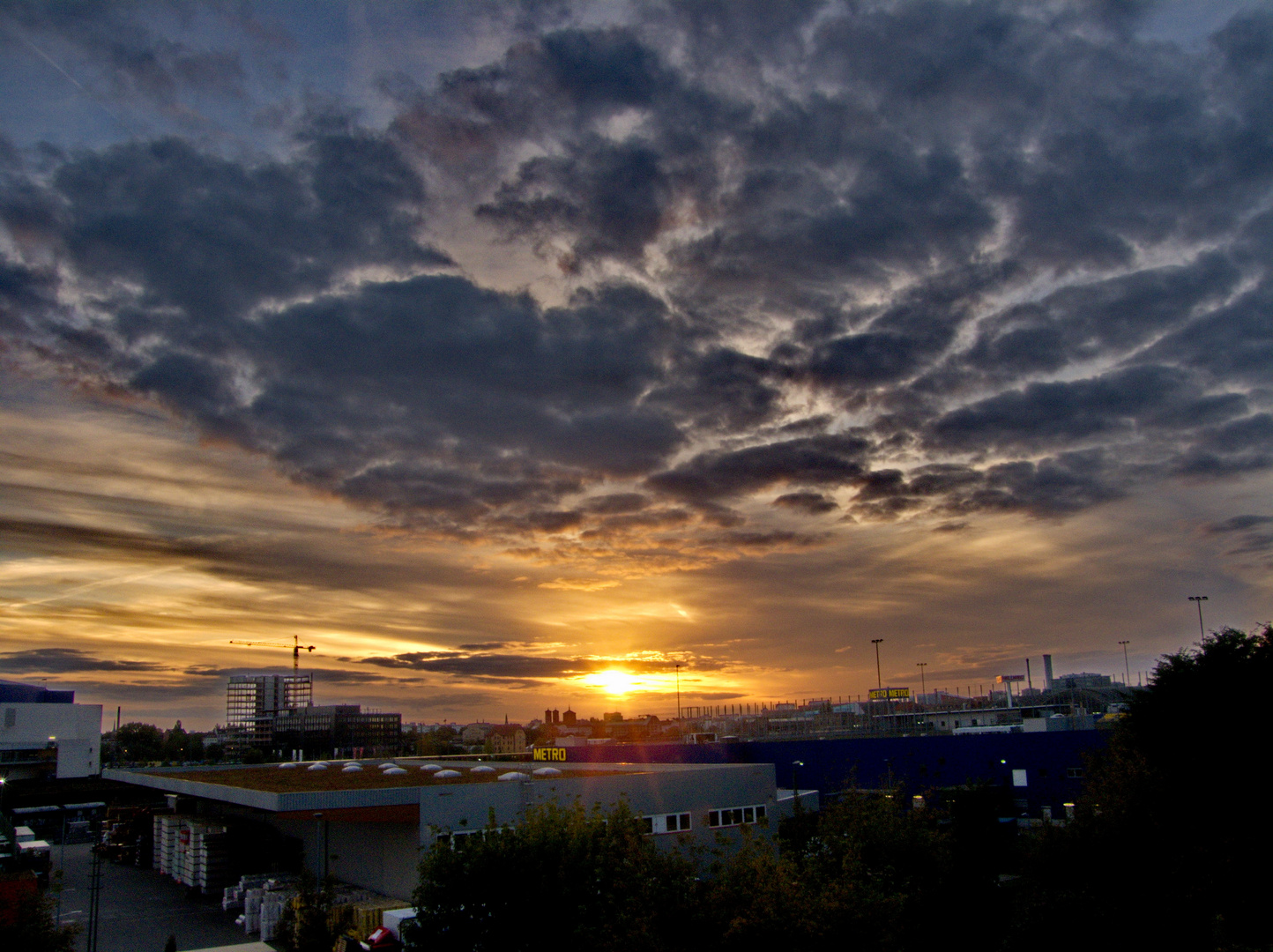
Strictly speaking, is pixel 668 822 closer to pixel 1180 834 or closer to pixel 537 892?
pixel 537 892

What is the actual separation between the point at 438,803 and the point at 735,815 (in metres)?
15.0

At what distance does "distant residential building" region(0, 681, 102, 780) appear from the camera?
362 feet

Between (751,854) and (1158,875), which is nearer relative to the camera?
(751,854)

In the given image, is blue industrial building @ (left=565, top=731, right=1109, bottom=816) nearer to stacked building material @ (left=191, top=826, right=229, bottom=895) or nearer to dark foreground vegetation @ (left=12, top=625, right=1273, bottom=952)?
dark foreground vegetation @ (left=12, top=625, right=1273, bottom=952)

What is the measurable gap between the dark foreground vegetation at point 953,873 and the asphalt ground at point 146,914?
19.4 m

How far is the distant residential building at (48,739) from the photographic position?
362 feet

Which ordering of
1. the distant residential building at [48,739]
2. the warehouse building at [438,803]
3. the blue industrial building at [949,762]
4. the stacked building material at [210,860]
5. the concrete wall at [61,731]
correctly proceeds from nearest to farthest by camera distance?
1. the warehouse building at [438,803]
2. the stacked building material at [210,860]
3. the blue industrial building at [949,762]
4. the distant residential building at [48,739]
5. the concrete wall at [61,731]

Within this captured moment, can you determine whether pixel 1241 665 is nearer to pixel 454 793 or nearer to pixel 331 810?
pixel 454 793

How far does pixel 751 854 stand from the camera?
64.6 ft

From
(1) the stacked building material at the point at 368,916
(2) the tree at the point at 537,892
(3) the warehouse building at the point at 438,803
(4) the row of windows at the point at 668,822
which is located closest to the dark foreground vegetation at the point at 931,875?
(2) the tree at the point at 537,892

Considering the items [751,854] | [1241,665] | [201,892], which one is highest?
[1241,665]

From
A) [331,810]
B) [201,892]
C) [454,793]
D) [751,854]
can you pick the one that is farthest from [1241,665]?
[201,892]

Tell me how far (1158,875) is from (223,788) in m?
35.6

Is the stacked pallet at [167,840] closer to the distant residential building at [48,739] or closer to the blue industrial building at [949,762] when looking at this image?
the blue industrial building at [949,762]
